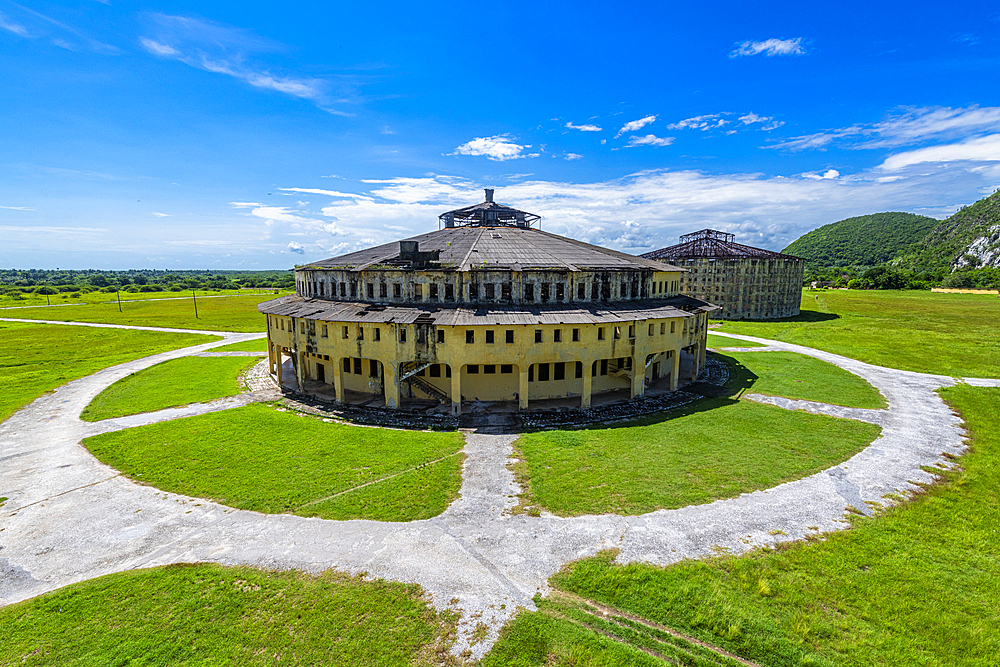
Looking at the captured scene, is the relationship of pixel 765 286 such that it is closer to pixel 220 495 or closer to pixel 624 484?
pixel 624 484

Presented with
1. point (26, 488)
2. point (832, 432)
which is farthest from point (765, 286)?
point (26, 488)

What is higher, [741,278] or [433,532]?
[741,278]

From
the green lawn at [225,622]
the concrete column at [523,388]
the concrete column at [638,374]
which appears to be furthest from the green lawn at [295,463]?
the concrete column at [638,374]

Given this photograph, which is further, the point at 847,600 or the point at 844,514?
the point at 844,514

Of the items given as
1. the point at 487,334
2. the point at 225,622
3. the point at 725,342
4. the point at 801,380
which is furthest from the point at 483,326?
the point at 725,342

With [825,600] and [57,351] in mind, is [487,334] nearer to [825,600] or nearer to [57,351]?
[825,600]

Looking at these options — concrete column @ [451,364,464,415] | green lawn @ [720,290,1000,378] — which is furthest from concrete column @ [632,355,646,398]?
green lawn @ [720,290,1000,378]
